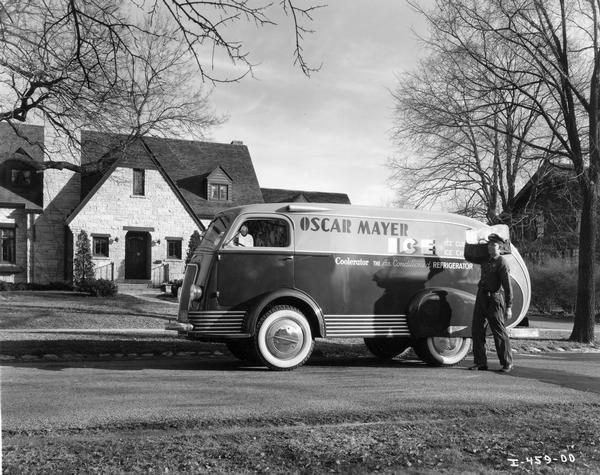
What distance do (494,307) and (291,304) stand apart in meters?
3.07

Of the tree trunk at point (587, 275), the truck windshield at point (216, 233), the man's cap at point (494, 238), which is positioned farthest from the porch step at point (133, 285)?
the man's cap at point (494, 238)

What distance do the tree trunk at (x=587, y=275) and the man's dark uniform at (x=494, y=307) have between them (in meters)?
7.38

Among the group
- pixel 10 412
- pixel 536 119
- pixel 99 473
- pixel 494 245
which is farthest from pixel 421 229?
pixel 536 119

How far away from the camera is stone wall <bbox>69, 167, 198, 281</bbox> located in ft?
111

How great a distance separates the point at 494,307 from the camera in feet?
32.2

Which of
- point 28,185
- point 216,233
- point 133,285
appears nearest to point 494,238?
point 216,233

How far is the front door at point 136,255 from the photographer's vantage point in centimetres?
3491

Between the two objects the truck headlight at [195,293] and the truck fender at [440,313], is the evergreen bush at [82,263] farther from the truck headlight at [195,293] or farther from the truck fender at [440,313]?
the truck fender at [440,313]

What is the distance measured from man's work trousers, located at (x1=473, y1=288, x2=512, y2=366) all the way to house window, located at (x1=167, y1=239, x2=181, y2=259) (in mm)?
27503

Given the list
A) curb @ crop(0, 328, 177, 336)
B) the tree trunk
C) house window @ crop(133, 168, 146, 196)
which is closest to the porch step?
house window @ crop(133, 168, 146, 196)

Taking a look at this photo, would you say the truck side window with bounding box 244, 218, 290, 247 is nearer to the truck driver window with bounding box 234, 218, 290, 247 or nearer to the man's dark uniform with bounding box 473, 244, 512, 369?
the truck driver window with bounding box 234, 218, 290, 247

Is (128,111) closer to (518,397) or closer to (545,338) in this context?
(545,338)

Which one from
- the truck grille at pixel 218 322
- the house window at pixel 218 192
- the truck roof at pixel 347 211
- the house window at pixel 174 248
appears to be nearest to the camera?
the truck grille at pixel 218 322

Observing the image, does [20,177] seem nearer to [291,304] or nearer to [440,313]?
[291,304]
